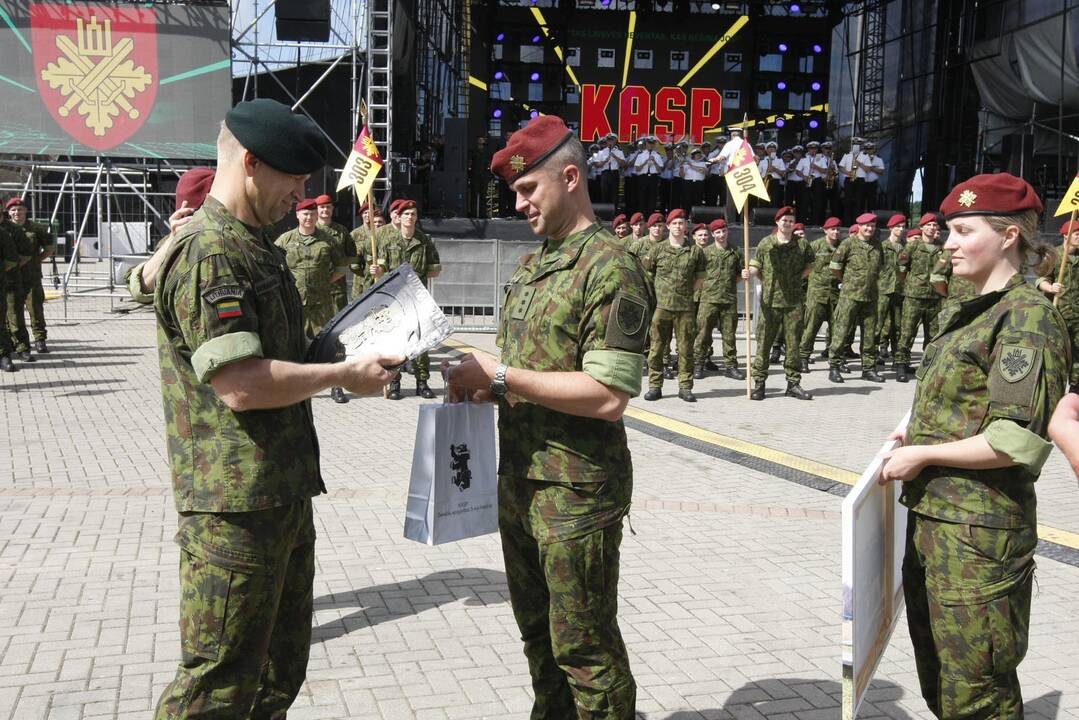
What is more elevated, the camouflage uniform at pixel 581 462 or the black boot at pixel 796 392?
the camouflage uniform at pixel 581 462

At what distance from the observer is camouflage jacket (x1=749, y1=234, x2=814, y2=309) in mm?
11758

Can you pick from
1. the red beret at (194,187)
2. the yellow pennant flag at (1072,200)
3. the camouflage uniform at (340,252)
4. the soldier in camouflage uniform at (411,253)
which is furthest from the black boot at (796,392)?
the red beret at (194,187)

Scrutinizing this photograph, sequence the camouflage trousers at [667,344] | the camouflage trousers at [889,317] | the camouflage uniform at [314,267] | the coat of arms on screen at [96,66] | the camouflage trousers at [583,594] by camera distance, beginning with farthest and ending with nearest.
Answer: the coat of arms on screen at [96,66] → the camouflage trousers at [889,317] → the camouflage trousers at [667,344] → the camouflage uniform at [314,267] → the camouflage trousers at [583,594]

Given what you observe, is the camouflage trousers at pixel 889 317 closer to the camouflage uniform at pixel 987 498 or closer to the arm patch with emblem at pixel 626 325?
the camouflage uniform at pixel 987 498

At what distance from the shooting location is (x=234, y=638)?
253 centimetres

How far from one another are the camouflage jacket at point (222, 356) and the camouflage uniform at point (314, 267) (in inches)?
320

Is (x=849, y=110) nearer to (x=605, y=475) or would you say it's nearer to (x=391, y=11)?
(x=391, y=11)

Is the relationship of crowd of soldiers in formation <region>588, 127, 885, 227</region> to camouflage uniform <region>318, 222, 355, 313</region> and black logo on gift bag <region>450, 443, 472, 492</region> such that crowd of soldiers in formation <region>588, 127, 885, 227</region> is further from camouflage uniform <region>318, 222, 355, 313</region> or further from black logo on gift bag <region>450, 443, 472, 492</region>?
black logo on gift bag <region>450, 443, 472, 492</region>

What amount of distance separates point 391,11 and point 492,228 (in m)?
4.46

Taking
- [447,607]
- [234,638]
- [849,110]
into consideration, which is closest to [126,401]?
[447,607]

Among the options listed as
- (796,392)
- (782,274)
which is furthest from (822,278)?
(796,392)

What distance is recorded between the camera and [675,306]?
11.8 metres

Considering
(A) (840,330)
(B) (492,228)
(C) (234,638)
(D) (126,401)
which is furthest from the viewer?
(B) (492,228)

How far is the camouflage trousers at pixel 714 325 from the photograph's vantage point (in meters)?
13.5
